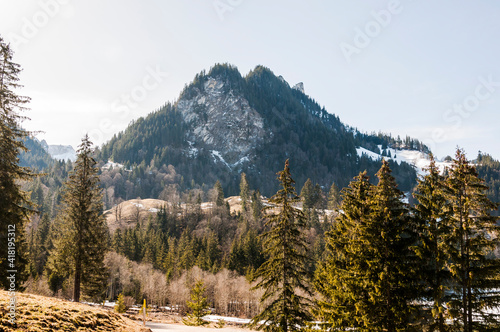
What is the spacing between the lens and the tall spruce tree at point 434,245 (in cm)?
1633

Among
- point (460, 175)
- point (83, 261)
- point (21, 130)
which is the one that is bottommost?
point (83, 261)

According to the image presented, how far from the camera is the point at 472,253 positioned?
16.8 m

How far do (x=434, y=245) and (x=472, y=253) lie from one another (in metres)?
2.12

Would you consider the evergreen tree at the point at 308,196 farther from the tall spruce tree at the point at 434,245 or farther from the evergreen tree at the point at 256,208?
the tall spruce tree at the point at 434,245

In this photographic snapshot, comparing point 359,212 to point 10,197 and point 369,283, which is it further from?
point 10,197

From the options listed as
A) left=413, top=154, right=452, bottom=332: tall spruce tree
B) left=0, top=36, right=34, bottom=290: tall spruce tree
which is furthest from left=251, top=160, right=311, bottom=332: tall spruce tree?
left=0, top=36, right=34, bottom=290: tall spruce tree

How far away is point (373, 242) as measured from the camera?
17.3 metres

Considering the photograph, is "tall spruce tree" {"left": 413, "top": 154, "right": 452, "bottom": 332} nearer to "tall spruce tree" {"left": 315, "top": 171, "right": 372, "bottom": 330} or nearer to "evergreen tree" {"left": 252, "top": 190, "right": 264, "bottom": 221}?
"tall spruce tree" {"left": 315, "top": 171, "right": 372, "bottom": 330}

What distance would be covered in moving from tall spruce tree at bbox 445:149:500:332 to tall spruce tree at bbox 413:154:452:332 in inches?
14.8

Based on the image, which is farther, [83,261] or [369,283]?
[83,261]

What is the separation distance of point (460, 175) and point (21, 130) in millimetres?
27047

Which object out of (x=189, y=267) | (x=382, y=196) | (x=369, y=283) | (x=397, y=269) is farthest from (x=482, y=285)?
(x=189, y=267)

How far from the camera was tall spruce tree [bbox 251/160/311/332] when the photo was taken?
724 inches

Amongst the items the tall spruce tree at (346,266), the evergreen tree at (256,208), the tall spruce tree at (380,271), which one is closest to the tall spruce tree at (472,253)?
the tall spruce tree at (380,271)
